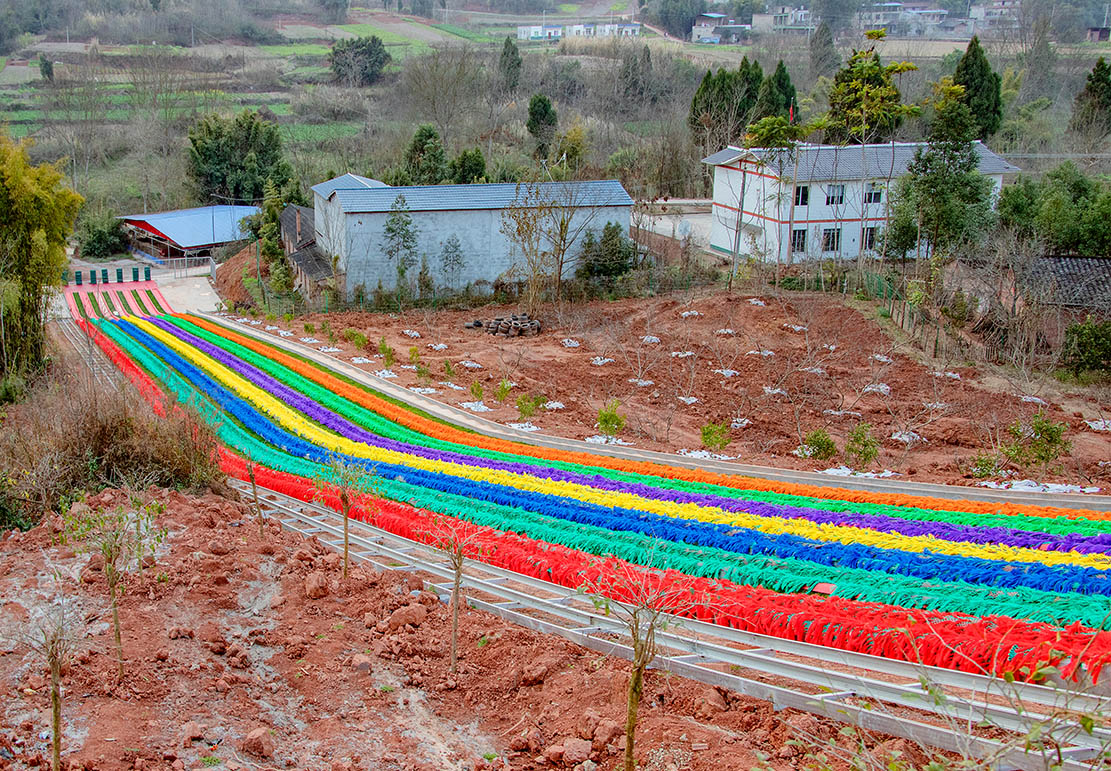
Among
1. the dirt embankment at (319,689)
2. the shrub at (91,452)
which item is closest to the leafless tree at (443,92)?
the shrub at (91,452)

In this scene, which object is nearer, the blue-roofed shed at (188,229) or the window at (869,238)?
the window at (869,238)

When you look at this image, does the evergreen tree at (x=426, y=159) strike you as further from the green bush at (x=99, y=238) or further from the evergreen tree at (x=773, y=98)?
the evergreen tree at (x=773, y=98)

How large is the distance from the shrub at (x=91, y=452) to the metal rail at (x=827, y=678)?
13.6 ft

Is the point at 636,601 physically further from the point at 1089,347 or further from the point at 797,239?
the point at 797,239

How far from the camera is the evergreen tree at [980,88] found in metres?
47.8

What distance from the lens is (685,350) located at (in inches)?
1076

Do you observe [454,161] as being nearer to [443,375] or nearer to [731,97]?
[731,97]

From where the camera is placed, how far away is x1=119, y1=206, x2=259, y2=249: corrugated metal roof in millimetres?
47344

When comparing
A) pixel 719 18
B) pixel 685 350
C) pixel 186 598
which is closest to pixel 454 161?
pixel 685 350

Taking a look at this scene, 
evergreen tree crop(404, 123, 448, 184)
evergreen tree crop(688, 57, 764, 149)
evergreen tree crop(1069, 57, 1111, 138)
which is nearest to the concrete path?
evergreen tree crop(404, 123, 448, 184)

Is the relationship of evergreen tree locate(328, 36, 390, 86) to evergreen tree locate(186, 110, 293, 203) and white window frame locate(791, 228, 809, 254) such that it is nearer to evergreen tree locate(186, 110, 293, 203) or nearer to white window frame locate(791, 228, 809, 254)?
evergreen tree locate(186, 110, 293, 203)

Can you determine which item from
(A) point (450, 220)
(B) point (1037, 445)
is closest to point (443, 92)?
(A) point (450, 220)

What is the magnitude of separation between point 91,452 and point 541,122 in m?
47.9

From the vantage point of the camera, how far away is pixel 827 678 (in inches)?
303
